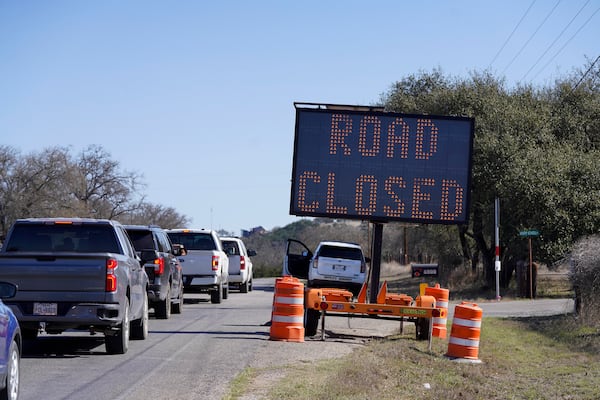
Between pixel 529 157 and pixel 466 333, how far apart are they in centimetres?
2286

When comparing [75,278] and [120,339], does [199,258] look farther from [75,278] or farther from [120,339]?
[75,278]

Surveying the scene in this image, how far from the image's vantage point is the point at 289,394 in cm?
1083

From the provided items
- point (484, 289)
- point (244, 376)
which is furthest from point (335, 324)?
point (484, 289)

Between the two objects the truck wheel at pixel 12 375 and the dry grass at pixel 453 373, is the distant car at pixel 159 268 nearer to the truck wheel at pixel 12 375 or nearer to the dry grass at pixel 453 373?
the dry grass at pixel 453 373

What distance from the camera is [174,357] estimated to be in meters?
14.3

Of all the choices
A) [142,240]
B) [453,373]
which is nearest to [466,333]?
[453,373]

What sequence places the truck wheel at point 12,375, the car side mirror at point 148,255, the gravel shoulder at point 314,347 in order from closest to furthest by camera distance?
the truck wheel at point 12,375, the gravel shoulder at point 314,347, the car side mirror at point 148,255

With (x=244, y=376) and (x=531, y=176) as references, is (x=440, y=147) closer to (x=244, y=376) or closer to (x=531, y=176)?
(x=244, y=376)

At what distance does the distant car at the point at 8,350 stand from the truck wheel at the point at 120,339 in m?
4.58

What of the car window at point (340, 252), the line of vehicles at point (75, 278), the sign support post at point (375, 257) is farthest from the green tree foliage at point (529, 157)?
the line of vehicles at point (75, 278)

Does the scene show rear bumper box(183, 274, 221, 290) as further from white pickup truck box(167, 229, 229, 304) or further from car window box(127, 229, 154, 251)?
car window box(127, 229, 154, 251)

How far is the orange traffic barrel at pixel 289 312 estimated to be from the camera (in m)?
16.9

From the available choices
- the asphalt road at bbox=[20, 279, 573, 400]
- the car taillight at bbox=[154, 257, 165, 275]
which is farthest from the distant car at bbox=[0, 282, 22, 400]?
the car taillight at bbox=[154, 257, 165, 275]

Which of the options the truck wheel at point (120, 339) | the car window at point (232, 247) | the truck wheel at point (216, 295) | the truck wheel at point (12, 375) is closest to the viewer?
the truck wheel at point (12, 375)
